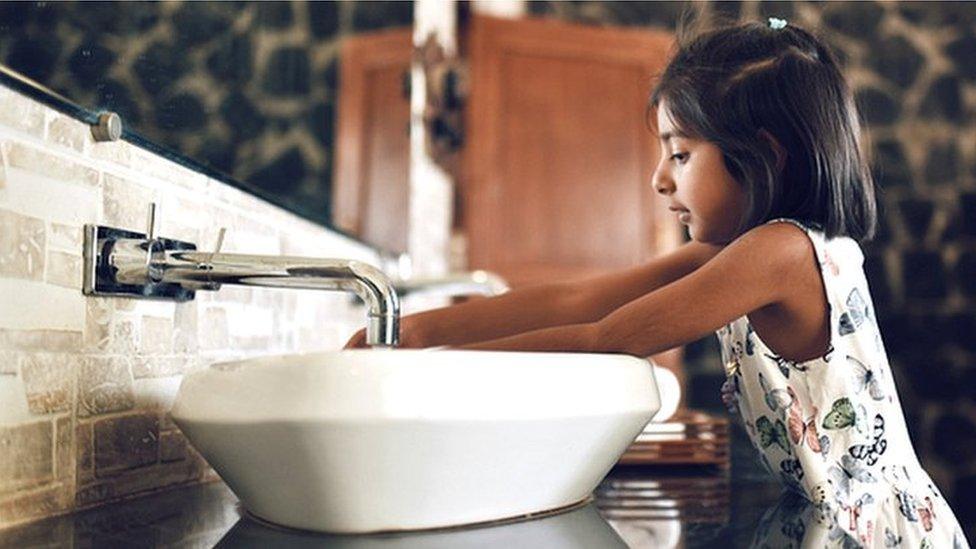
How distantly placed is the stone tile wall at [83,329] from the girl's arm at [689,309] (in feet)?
1.16

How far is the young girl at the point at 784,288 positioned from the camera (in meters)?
0.95

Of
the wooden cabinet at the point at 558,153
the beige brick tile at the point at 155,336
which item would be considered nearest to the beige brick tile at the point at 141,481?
the beige brick tile at the point at 155,336

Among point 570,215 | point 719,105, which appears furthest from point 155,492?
point 570,215

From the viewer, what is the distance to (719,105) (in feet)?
3.51

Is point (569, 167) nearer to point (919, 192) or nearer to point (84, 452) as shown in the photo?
point (919, 192)

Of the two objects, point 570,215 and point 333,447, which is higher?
point 570,215

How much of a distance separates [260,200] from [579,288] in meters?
0.44

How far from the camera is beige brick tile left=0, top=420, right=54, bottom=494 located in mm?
730

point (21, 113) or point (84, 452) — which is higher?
point (21, 113)

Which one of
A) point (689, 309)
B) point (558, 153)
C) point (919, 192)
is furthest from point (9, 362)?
point (919, 192)

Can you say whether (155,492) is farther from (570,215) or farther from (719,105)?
(570,215)

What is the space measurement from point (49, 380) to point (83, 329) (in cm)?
6

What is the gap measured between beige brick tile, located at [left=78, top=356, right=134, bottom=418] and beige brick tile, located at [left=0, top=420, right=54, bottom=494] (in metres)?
0.05

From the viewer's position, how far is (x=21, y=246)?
2.47 ft
